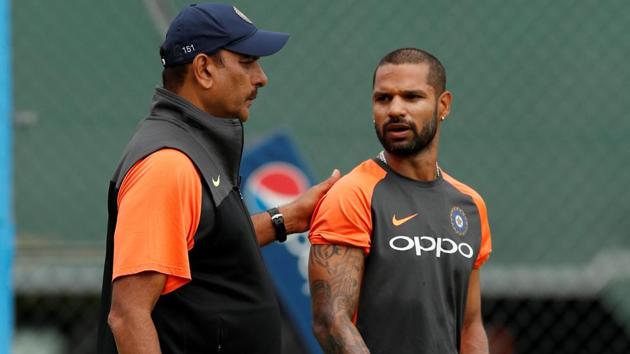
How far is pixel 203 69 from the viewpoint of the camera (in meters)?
3.16

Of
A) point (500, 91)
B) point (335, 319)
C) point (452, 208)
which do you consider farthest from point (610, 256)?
point (335, 319)

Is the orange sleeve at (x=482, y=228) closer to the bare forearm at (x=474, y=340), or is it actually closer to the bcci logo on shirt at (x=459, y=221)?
the bcci logo on shirt at (x=459, y=221)

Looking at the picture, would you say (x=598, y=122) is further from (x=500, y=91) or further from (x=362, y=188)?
(x=362, y=188)

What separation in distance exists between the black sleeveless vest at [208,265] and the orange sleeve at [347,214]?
0.49m

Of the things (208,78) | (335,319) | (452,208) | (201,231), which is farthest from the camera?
(452,208)

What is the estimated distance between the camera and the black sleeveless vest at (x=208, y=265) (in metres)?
2.98

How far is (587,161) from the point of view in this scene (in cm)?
575

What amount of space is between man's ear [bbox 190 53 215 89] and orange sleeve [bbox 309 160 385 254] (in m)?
0.65

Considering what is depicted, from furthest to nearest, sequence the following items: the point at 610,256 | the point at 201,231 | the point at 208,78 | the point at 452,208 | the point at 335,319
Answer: the point at 610,256 → the point at 452,208 → the point at 335,319 → the point at 208,78 → the point at 201,231

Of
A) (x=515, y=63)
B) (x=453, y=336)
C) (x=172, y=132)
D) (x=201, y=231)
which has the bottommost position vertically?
(x=453, y=336)

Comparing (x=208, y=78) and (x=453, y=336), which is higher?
(x=208, y=78)

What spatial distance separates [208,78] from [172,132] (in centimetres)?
21

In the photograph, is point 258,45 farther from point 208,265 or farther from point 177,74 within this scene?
point 208,265

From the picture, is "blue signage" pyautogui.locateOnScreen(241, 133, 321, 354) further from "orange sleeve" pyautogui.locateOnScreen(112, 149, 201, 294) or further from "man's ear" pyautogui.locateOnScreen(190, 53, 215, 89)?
"orange sleeve" pyautogui.locateOnScreen(112, 149, 201, 294)
